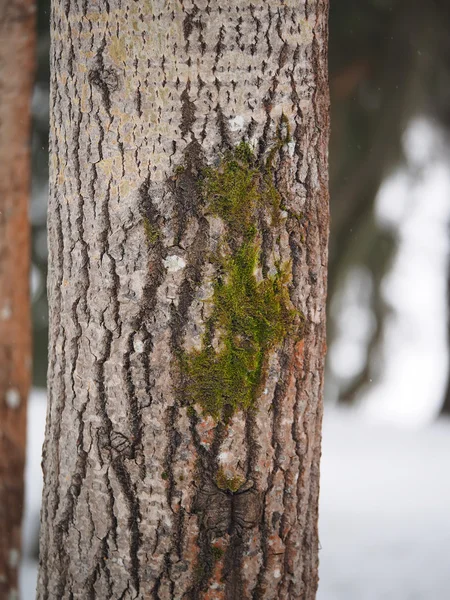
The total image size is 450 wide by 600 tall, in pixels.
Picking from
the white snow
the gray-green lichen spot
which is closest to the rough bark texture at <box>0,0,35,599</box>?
the white snow

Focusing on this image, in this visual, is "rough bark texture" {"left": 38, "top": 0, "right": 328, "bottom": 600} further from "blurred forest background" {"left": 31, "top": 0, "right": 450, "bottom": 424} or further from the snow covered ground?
"blurred forest background" {"left": 31, "top": 0, "right": 450, "bottom": 424}

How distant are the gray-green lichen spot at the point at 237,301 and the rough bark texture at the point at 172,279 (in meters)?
0.02

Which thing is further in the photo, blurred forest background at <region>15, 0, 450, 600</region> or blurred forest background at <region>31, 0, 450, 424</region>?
blurred forest background at <region>31, 0, 450, 424</region>

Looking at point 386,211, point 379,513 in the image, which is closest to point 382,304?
point 386,211

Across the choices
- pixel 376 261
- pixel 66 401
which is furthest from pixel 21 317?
pixel 376 261

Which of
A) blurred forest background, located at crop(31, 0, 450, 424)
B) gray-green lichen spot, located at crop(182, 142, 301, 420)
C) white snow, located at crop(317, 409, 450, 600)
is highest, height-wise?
blurred forest background, located at crop(31, 0, 450, 424)

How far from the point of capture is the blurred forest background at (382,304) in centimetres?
464

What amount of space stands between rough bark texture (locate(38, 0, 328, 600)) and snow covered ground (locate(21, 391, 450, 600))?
2805 mm

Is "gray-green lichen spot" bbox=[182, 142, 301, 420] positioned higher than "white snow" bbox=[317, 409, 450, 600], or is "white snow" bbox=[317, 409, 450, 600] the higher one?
"gray-green lichen spot" bbox=[182, 142, 301, 420]

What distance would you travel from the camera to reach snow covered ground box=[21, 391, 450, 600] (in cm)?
420

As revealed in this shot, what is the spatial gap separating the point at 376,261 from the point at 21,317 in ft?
19.3

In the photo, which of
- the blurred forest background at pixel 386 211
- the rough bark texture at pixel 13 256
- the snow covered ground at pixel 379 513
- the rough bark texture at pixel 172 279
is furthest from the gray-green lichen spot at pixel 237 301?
the blurred forest background at pixel 386 211

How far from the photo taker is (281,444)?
1.55 m

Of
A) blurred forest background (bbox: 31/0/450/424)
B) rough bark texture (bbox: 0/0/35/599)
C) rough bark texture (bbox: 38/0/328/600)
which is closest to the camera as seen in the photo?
rough bark texture (bbox: 38/0/328/600)
